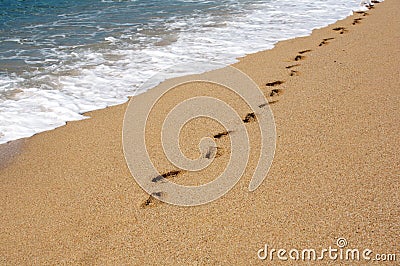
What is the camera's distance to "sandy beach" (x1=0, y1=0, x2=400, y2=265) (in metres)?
2.45

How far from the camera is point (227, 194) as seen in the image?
2902 millimetres

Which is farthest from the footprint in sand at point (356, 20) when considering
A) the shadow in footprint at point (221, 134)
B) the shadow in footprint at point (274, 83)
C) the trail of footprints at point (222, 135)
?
the shadow in footprint at point (221, 134)

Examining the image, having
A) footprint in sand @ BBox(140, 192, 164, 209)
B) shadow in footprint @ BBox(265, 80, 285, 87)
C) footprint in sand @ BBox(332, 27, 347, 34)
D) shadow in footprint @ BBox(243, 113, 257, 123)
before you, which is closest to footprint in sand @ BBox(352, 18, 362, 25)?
footprint in sand @ BBox(332, 27, 347, 34)

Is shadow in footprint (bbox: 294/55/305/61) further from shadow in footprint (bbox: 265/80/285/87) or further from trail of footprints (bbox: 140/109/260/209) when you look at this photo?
trail of footprints (bbox: 140/109/260/209)

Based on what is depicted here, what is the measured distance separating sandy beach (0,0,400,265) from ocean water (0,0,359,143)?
614 mm

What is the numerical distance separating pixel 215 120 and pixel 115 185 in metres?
1.30

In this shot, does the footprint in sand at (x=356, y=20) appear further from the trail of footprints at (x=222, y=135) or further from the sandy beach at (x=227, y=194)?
the sandy beach at (x=227, y=194)

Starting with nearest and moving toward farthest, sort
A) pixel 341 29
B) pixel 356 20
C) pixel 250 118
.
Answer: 1. pixel 250 118
2. pixel 341 29
3. pixel 356 20

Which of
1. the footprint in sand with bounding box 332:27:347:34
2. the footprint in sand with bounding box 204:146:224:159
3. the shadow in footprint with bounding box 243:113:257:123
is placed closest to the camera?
the footprint in sand with bounding box 204:146:224:159

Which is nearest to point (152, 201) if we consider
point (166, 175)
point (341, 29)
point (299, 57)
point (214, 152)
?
point (166, 175)

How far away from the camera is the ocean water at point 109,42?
191 inches

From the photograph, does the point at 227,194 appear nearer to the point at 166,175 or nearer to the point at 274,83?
the point at 166,175

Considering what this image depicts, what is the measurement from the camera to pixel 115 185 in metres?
3.11

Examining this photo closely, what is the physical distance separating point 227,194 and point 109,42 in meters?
5.11
